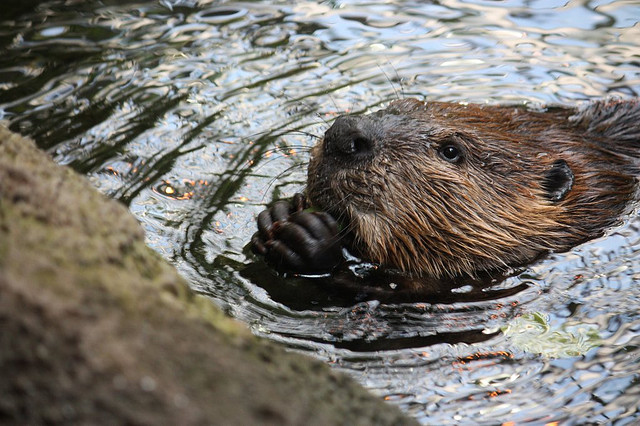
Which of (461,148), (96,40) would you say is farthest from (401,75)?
(96,40)

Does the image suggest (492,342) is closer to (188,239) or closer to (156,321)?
(188,239)

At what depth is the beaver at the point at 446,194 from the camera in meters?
3.80

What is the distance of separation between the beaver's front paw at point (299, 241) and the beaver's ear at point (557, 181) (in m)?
1.23

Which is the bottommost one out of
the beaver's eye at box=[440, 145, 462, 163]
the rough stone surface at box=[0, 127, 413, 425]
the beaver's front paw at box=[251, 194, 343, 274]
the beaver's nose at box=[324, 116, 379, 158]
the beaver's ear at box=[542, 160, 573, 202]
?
the rough stone surface at box=[0, 127, 413, 425]

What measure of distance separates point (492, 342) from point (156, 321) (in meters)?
2.15

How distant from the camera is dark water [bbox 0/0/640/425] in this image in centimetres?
328

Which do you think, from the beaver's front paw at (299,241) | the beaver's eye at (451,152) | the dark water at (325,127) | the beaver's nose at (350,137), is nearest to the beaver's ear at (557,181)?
the dark water at (325,127)

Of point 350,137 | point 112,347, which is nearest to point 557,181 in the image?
point 350,137

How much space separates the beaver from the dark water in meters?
0.19

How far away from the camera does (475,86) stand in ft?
19.4

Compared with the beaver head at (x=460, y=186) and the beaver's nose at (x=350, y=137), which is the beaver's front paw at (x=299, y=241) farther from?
the beaver's nose at (x=350, y=137)

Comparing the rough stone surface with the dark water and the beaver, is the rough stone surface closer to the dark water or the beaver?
the dark water

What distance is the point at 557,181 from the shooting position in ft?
14.0

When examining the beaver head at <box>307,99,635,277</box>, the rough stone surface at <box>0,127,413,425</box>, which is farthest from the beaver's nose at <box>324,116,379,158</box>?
the rough stone surface at <box>0,127,413,425</box>
